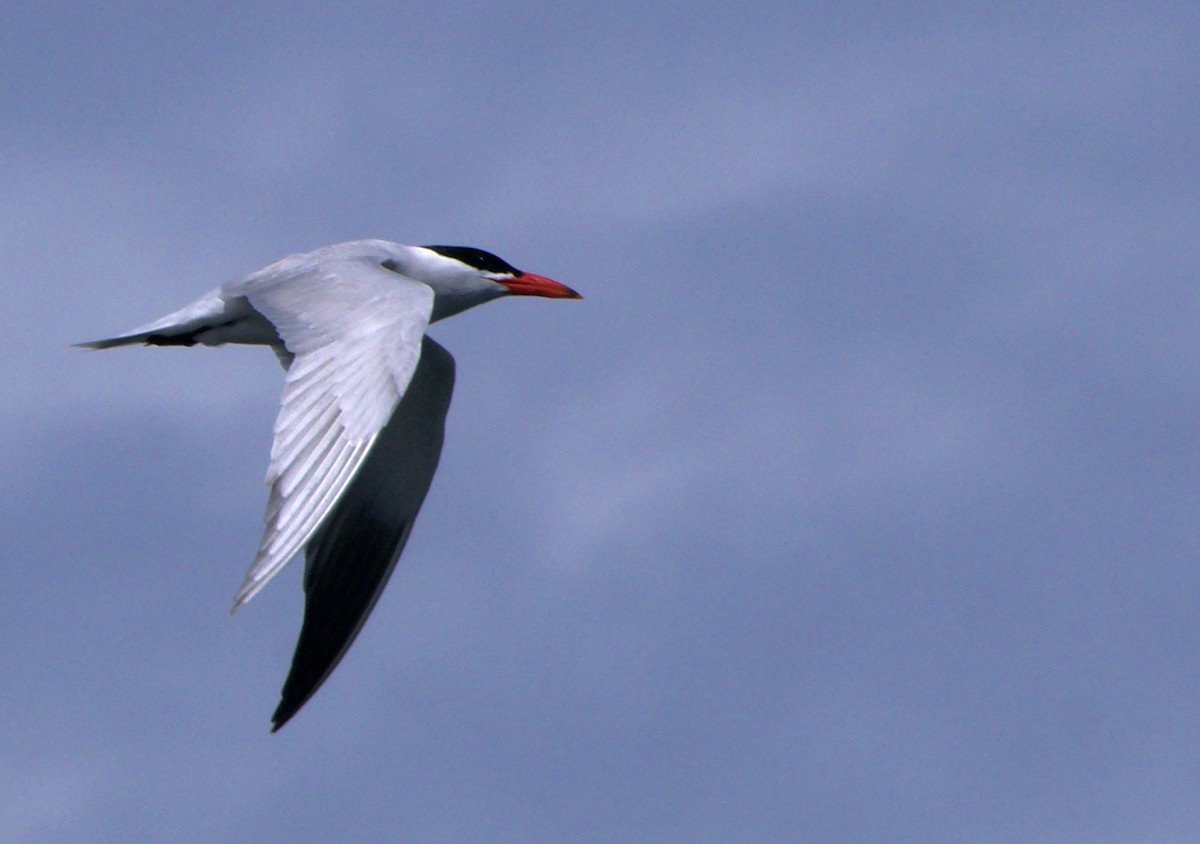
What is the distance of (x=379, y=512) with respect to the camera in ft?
41.1

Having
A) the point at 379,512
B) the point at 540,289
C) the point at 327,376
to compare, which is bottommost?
the point at 379,512

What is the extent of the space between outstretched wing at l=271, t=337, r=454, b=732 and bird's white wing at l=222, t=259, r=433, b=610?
54.9 inches

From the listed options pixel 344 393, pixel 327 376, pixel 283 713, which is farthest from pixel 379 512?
pixel 344 393

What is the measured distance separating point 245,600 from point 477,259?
199 inches

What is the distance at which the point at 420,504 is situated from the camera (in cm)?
1250

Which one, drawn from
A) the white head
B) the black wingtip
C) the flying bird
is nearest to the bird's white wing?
the flying bird

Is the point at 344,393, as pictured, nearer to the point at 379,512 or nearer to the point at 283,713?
the point at 283,713

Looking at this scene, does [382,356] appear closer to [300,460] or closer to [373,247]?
[300,460]

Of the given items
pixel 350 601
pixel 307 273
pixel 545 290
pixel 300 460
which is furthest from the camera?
pixel 545 290

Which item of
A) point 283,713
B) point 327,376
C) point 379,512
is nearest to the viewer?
point 327,376

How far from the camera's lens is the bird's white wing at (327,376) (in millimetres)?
8578

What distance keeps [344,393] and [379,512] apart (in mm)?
3355

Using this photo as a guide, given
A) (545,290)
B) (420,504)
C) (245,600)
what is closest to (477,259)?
(545,290)

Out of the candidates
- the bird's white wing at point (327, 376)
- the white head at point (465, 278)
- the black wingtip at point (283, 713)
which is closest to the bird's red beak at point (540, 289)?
the white head at point (465, 278)
